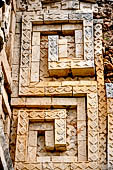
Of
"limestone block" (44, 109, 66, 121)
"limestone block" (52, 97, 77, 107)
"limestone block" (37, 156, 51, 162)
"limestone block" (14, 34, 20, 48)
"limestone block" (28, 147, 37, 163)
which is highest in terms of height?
"limestone block" (14, 34, 20, 48)

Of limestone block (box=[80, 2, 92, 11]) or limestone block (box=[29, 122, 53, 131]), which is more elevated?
limestone block (box=[80, 2, 92, 11])

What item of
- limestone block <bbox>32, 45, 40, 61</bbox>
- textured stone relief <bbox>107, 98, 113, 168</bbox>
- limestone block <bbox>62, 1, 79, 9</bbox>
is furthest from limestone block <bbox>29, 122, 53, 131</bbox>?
limestone block <bbox>62, 1, 79, 9</bbox>

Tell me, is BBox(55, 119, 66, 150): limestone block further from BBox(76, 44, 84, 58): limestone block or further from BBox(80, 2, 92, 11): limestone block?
BBox(80, 2, 92, 11): limestone block

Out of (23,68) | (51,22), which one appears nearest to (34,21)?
(51,22)

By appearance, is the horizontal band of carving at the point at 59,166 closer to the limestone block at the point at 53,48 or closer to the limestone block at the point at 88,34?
the limestone block at the point at 53,48

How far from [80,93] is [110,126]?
678 millimetres

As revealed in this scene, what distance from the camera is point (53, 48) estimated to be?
26.6ft

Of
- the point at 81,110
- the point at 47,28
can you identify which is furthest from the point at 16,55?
the point at 81,110

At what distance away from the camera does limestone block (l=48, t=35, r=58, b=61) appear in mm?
8006

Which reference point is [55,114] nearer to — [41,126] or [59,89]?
Result: [41,126]

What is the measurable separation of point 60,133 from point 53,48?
1.40 meters

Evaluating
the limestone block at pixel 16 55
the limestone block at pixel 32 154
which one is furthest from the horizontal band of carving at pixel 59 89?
the limestone block at pixel 32 154

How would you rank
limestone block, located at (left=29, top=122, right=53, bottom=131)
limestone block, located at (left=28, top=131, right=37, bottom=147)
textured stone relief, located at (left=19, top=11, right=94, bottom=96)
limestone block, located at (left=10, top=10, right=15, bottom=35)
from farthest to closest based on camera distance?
limestone block, located at (left=10, top=10, right=15, bottom=35), textured stone relief, located at (left=19, top=11, right=94, bottom=96), limestone block, located at (left=29, top=122, right=53, bottom=131), limestone block, located at (left=28, top=131, right=37, bottom=147)

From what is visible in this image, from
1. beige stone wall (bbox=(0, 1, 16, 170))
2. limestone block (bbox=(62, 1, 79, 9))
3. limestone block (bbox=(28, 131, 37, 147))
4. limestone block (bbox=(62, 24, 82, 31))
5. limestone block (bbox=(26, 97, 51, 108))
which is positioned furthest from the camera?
limestone block (bbox=(62, 1, 79, 9))
